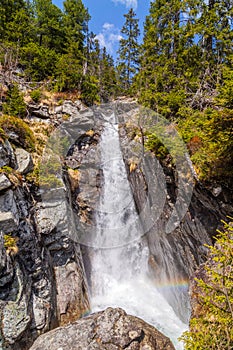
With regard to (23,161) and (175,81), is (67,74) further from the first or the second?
(23,161)

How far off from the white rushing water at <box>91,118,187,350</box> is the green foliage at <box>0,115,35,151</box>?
6.60 m

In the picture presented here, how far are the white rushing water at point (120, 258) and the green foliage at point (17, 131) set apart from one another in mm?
6602

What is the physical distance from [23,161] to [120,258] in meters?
9.66

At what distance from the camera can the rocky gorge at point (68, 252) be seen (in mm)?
6332

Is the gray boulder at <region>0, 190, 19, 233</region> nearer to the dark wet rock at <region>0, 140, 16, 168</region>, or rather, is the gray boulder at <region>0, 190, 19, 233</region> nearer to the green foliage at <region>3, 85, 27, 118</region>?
the dark wet rock at <region>0, 140, 16, 168</region>

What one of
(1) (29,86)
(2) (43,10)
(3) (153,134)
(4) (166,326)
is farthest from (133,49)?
(4) (166,326)

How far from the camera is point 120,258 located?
16.3 meters

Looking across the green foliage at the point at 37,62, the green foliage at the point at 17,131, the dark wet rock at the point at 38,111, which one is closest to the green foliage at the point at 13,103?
the dark wet rock at the point at 38,111

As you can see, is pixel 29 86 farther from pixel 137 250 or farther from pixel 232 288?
pixel 232 288

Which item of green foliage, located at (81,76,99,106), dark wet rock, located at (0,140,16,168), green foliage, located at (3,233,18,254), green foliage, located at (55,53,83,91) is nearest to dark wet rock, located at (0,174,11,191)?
dark wet rock, located at (0,140,16,168)

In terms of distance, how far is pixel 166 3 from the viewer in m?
17.4

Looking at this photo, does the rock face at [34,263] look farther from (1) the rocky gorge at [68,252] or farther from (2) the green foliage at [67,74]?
(2) the green foliage at [67,74]

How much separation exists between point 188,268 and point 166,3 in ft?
63.1

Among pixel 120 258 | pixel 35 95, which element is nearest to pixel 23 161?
pixel 35 95
